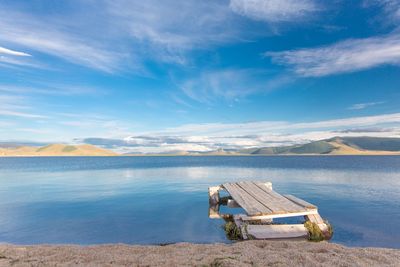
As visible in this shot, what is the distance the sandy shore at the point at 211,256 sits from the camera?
8.47 metres

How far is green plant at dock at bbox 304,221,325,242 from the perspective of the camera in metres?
12.8

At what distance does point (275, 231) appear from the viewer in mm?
12484

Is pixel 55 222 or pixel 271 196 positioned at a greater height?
pixel 271 196

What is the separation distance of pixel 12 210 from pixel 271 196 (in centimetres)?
2171

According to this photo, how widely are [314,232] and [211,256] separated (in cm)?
650

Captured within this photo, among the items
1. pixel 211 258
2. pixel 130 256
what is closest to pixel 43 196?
pixel 130 256

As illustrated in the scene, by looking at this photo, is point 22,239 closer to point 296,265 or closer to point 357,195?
point 296,265

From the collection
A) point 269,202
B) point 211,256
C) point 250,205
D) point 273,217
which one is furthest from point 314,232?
point 211,256

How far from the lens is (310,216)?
1376 centimetres

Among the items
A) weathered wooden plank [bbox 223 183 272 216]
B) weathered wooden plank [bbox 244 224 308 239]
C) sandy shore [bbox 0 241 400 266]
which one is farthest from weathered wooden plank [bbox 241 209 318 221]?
sandy shore [bbox 0 241 400 266]

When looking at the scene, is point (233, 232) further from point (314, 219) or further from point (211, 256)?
point (211, 256)

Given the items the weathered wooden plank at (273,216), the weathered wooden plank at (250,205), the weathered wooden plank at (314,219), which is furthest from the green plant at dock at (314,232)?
the weathered wooden plank at (250,205)

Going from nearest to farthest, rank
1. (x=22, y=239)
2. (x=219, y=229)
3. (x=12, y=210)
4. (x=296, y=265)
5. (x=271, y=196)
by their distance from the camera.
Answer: (x=296, y=265), (x=22, y=239), (x=219, y=229), (x=271, y=196), (x=12, y=210)

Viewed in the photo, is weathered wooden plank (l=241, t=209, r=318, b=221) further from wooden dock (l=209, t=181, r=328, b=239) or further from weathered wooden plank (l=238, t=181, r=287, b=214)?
weathered wooden plank (l=238, t=181, r=287, b=214)
